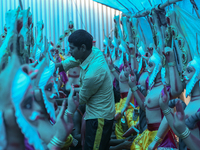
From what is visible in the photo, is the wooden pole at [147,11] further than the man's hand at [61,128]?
Yes

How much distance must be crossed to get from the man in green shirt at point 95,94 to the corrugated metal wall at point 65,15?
4972 mm

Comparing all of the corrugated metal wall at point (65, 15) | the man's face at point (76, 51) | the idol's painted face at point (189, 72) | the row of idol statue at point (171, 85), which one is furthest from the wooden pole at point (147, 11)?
the corrugated metal wall at point (65, 15)

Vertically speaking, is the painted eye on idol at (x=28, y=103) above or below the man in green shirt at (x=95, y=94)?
above

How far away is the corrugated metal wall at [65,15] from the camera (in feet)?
22.4

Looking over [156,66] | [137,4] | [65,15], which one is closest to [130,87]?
[156,66]

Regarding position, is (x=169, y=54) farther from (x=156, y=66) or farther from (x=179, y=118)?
(x=179, y=118)

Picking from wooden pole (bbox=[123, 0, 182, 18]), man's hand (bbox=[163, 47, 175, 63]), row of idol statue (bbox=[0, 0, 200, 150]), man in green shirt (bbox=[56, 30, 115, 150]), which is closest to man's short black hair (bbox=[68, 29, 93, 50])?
man in green shirt (bbox=[56, 30, 115, 150])

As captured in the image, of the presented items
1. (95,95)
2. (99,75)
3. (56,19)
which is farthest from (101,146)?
(56,19)

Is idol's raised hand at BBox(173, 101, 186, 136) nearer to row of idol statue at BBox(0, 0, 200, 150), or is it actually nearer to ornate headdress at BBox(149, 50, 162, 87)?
row of idol statue at BBox(0, 0, 200, 150)

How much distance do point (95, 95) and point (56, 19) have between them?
5511mm

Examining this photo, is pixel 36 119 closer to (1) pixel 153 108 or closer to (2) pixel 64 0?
(1) pixel 153 108

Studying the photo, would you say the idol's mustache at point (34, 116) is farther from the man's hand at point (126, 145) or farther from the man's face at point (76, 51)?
the man's hand at point (126, 145)

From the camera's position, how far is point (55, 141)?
0.84 metres

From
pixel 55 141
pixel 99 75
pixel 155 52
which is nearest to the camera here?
pixel 55 141
